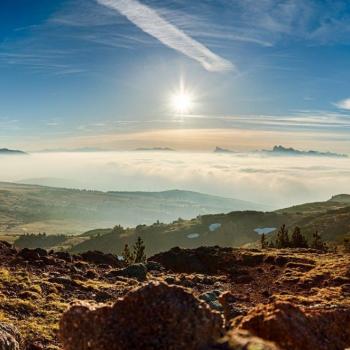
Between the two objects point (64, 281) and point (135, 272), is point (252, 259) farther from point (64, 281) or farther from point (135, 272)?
point (64, 281)

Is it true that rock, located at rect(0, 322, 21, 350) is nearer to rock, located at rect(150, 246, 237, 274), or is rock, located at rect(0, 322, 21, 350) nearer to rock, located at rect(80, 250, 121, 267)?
rock, located at rect(80, 250, 121, 267)

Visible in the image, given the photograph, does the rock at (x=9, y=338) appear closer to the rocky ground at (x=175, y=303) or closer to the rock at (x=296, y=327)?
the rocky ground at (x=175, y=303)

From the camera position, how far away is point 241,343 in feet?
35.1

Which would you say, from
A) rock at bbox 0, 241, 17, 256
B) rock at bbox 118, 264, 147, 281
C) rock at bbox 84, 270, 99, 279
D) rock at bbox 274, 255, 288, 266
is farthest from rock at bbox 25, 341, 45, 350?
rock at bbox 274, 255, 288, 266

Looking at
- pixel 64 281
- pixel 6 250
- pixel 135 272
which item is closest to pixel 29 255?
pixel 6 250

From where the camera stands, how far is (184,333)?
1105 cm

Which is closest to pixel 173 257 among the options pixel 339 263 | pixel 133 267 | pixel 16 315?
pixel 133 267

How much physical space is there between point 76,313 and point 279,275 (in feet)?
163

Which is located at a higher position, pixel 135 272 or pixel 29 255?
pixel 29 255

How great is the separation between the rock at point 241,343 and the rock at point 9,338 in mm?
13067

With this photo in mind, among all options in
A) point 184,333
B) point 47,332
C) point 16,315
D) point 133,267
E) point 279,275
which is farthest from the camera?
point 279,275

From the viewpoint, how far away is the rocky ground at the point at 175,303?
1137 cm

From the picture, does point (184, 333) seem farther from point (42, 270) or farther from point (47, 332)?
point (42, 270)

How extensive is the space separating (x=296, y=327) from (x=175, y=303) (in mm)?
3546
